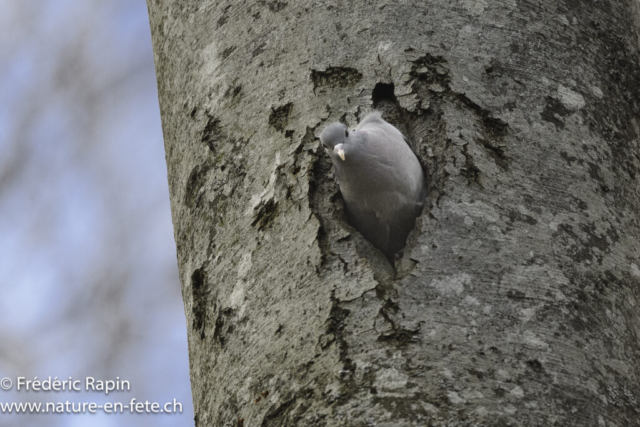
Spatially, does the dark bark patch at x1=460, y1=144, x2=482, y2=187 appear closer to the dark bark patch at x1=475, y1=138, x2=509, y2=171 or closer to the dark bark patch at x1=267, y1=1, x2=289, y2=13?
the dark bark patch at x1=475, y1=138, x2=509, y2=171

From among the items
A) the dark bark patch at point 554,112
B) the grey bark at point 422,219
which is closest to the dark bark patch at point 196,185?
the grey bark at point 422,219

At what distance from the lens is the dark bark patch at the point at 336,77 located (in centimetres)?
189

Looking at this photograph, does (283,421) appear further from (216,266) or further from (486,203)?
(486,203)

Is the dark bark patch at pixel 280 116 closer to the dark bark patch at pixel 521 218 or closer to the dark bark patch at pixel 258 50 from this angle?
the dark bark patch at pixel 258 50

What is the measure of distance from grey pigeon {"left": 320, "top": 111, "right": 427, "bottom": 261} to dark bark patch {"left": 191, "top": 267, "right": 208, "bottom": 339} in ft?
1.10

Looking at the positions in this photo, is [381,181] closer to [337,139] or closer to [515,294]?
[337,139]

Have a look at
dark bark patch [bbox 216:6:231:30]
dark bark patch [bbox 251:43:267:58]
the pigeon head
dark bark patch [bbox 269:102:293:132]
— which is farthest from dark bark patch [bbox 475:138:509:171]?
dark bark patch [bbox 216:6:231:30]

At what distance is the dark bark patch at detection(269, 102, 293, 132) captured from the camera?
189 centimetres

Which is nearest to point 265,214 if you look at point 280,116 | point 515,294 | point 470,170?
point 280,116

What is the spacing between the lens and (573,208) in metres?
1.73

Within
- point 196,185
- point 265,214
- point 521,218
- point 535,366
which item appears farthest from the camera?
point 196,185

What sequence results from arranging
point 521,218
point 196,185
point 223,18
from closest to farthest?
point 521,218 < point 196,185 < point 223,18

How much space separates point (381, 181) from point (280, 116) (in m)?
0.28

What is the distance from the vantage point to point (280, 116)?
191cm
